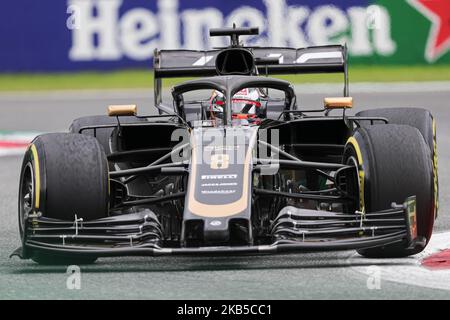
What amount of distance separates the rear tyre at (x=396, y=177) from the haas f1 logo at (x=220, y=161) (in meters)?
0.79

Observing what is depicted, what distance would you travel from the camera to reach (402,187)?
7.33 meters

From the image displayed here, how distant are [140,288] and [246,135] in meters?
1.47

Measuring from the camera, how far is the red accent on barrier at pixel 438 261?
23.4 ft

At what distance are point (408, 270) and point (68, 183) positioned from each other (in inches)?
78.9

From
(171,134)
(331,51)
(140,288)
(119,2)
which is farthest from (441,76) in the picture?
(140,288)

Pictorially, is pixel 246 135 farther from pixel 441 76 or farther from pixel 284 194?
pixel 441 76

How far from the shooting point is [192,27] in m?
20.3

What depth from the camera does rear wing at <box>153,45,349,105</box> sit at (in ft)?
31.8

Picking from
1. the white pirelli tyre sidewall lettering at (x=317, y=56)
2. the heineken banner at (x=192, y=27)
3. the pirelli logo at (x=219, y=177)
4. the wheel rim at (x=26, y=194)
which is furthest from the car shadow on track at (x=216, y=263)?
the heineken banner at (x=192, y=27)

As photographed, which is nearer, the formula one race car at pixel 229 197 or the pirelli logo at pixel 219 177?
the formula one race car at pixel 229 197

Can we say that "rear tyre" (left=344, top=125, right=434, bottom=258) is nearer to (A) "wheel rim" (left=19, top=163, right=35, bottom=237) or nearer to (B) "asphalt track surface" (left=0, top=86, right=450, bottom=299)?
(B) "asphalt track surface" (left=0, top=86, right=450, bottom=299)

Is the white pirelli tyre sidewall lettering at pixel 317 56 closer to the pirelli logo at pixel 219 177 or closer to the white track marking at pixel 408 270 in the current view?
the white track marking at pixel 408 270
